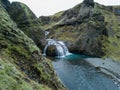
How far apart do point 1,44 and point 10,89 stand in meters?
8.55

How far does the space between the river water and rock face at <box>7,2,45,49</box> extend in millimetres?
22331

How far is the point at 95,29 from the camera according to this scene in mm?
105625

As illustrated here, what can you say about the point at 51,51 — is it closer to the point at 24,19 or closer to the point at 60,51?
the point at 60,51

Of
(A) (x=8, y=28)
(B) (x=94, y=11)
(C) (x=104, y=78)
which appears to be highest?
(B) (x=94, y=11)

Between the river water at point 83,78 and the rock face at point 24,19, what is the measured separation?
73.3 feet

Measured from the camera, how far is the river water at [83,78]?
2041 inches

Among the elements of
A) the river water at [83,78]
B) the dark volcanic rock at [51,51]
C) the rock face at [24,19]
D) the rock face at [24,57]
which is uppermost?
the rock face at [24,19]

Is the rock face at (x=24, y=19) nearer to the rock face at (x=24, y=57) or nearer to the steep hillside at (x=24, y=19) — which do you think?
the steep hillside at (x=24, y=19)

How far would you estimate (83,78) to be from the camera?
58.5 m

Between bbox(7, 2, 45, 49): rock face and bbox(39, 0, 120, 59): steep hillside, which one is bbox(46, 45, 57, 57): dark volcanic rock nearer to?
bbox(7, 2, 45, 49): rock face

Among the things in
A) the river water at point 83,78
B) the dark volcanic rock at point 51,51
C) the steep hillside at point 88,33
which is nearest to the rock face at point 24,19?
the dark volcanic rock at point 51,51

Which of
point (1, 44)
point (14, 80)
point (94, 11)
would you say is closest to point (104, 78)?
point (1, 44)

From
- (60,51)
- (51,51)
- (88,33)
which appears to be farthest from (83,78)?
(88,33)

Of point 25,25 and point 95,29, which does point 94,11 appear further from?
point 25,25
